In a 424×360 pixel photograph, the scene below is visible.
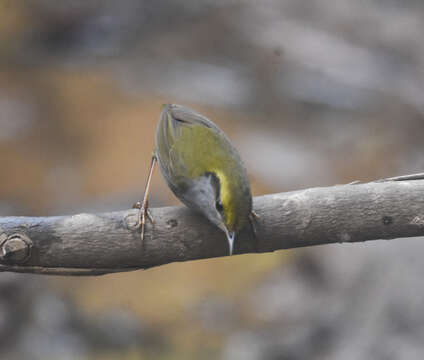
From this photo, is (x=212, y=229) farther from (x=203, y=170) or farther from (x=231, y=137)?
(x=231, y=137)

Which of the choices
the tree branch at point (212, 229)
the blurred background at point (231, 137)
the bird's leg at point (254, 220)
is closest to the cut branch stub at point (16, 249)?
the tree branch at point (212, 229)

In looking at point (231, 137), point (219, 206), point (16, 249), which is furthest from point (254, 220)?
point (231, 137)

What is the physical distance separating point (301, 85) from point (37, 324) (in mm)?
5513

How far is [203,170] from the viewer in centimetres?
357

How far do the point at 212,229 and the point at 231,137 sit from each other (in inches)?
232

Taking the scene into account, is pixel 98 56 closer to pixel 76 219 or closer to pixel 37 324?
pixel 37 324

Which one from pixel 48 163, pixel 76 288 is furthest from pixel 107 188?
pixel 76 288

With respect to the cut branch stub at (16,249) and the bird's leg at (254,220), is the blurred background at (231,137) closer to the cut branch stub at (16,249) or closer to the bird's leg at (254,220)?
the bird's leg at (254,220)

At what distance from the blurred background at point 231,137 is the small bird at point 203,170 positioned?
106 inches

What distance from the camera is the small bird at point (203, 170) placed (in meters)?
3.07

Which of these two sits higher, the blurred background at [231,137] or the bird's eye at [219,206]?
the blurred background at [231,137]

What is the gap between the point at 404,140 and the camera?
9.16 metres

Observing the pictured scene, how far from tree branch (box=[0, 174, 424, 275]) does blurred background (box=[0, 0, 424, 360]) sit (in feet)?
9.44

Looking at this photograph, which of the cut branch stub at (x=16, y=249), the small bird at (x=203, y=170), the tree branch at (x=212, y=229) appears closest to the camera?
the cut branch stub at (x=16, y=249)
